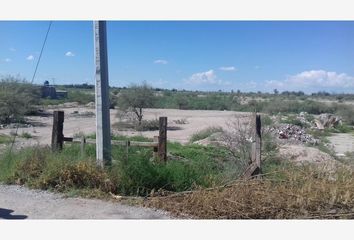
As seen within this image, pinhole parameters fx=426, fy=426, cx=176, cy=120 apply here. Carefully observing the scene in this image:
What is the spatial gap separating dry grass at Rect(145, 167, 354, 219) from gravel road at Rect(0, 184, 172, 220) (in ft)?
1.39

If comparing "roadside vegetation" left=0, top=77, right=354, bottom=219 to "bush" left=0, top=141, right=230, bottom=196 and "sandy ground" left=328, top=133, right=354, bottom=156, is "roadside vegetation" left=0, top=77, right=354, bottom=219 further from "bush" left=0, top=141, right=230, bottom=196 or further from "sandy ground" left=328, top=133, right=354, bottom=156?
"sandy ground" left=328, top=133, right=354, bottom=156

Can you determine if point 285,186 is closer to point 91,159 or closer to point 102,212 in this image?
point 102,212

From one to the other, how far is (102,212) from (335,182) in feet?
12.5

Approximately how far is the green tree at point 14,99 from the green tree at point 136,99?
9.30 meters

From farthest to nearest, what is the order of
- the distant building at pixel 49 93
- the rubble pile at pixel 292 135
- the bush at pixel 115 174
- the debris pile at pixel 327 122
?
the distant building at pixel 49 93 < the debris pile at pixel 327 122 < the rubble pile at pixel 292 135 < the bush at pixel 115 174

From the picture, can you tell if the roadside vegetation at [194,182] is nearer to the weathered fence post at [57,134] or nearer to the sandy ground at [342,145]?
the weathered fence post at [57,134]

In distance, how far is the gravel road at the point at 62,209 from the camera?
21.4 ft

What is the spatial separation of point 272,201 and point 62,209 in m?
3.34

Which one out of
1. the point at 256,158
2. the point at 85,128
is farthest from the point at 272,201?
the point at 85,128

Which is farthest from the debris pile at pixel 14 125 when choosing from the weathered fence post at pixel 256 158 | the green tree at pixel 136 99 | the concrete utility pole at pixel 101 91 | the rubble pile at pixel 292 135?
the weathered fence post at pixel 256 158

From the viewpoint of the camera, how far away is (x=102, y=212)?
6.68 m

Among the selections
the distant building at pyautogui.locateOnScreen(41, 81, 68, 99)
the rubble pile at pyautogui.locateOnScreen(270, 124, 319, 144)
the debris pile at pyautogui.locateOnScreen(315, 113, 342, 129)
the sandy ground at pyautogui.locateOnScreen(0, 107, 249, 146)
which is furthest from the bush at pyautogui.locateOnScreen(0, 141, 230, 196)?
the distant building at pyautogui.locateOnScreen(41, 81, 68, 99)

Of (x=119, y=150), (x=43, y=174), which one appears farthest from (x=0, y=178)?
(x=119, y=150)
